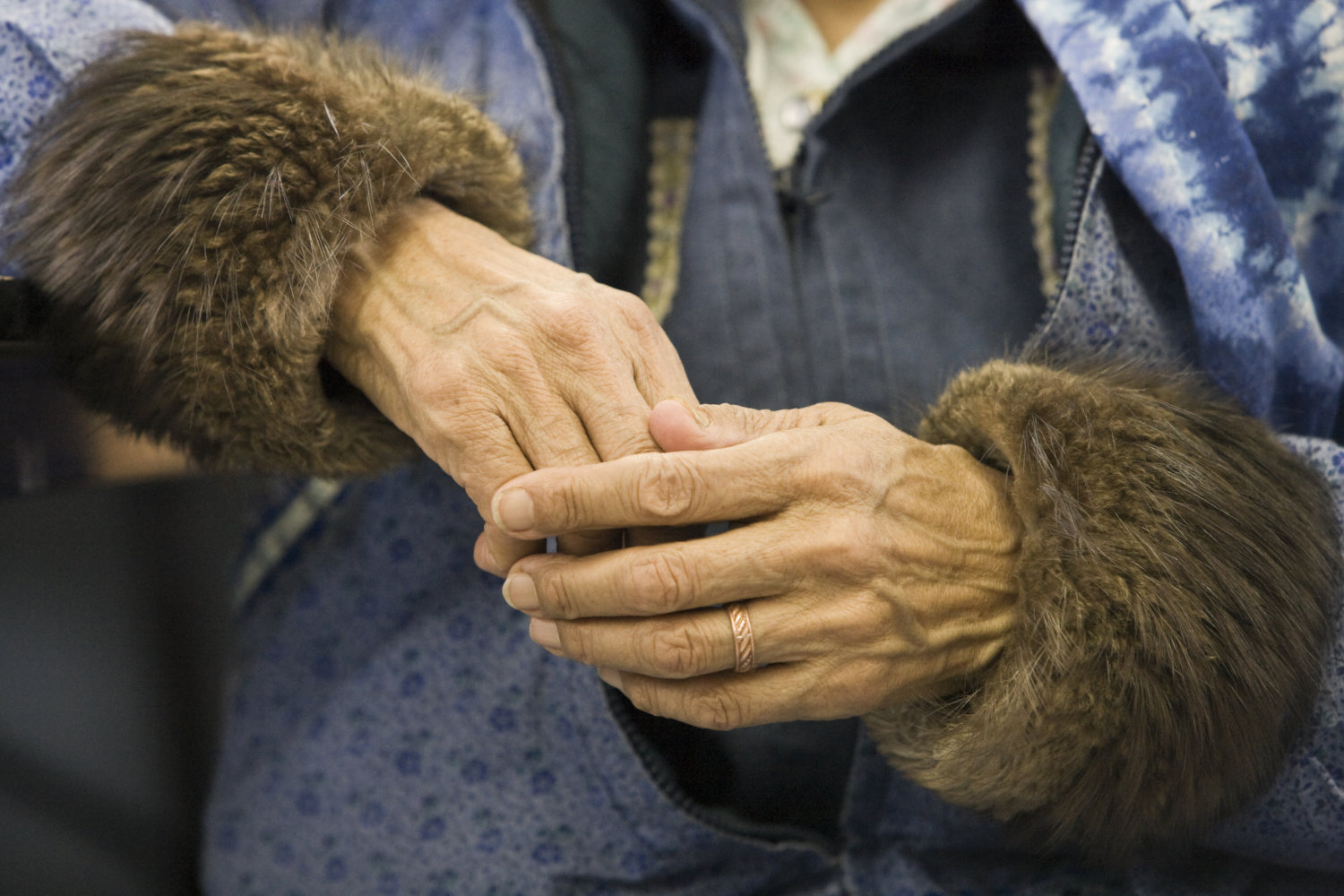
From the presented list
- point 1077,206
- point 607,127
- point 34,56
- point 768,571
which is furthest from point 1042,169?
point 34,56

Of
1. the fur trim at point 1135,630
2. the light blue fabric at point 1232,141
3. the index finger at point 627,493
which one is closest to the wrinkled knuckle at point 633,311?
the index finger at point 627,493

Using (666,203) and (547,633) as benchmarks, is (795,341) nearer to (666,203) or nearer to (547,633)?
(666,203)

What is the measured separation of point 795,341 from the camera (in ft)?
2.59

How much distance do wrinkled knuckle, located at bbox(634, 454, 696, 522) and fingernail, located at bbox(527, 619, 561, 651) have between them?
11 centimetres

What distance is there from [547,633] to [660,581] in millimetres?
99

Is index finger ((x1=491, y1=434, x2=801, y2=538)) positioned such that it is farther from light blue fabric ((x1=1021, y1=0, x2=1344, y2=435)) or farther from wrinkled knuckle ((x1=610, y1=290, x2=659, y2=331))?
light blue fabric ((x1=1021, y1=0, x2=1344, y2=435))

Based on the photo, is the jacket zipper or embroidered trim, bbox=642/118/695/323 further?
embroidered trim, bbox=642/118/695/323

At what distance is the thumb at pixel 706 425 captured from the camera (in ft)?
1.71

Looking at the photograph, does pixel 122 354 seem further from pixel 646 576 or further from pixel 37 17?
pixel 646 576

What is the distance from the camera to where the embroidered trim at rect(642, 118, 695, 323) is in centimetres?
82

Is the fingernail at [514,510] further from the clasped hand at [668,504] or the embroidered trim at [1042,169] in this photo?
the embroidered trim at [1042,169]

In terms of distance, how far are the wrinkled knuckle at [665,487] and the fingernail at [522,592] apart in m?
0.09

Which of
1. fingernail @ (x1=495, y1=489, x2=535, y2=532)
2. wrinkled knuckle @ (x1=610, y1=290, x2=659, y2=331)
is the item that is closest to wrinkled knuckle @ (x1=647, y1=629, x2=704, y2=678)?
fingernail @ (x1=495, y1=489, x2=535, y2=532)

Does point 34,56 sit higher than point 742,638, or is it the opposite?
point 34,56
